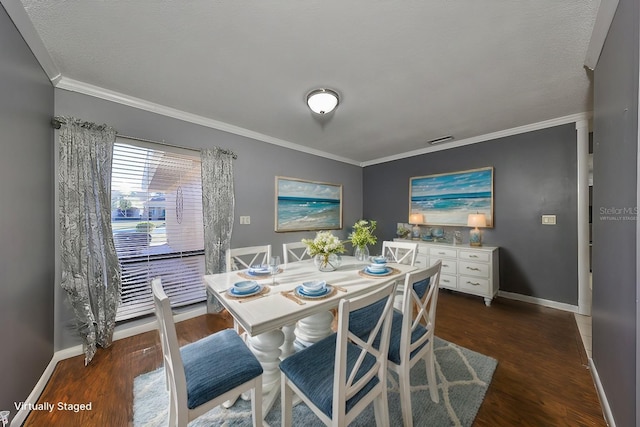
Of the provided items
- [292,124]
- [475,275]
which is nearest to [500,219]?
[475,275]

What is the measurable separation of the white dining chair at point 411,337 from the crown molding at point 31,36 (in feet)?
8.68

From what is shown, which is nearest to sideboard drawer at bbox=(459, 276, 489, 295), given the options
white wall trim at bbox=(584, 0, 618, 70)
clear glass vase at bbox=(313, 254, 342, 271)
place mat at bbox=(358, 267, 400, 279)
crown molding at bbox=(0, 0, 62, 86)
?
place mat at bbox=(358, 267, 400, 279)

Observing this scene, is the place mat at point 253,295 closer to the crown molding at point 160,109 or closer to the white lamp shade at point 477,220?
the crown molding at point 160,109

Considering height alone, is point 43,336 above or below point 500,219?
below

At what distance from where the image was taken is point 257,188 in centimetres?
329

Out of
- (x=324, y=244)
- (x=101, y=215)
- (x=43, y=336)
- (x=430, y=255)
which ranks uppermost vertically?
(x=101, y=215)

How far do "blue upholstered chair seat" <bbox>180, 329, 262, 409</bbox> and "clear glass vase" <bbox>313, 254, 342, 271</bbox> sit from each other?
33.5 inches

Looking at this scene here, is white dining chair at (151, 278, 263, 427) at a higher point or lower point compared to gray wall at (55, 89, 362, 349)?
lower

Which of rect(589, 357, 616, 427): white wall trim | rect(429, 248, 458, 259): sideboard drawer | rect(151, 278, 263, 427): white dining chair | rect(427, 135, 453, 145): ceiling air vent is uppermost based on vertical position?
rect(427, 135, 453, 145): ceiling air vent

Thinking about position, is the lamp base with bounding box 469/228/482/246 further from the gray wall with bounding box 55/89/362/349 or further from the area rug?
the gray wall with bounding box 55/89/362/349

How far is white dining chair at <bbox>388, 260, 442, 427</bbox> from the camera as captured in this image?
1233 millimetres

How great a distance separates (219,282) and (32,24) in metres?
2.02

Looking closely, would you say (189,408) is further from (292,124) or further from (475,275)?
(475,275)

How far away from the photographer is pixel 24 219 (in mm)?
1477
